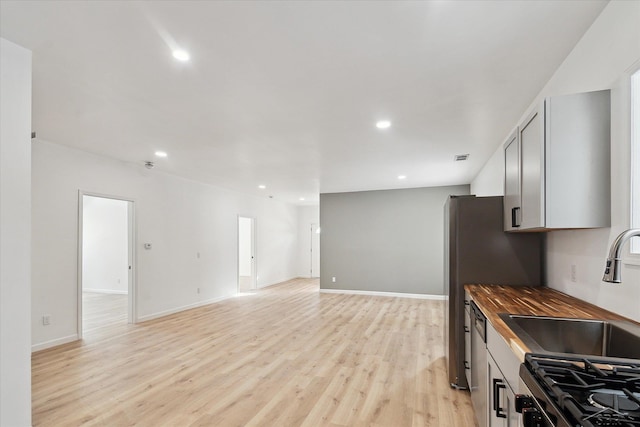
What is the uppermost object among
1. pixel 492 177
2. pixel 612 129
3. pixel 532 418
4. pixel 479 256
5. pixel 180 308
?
pixel 492 177

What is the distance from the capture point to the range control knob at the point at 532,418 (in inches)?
38.3

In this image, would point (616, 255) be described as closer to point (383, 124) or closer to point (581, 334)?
point (581, 334)

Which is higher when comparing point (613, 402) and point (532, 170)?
point (532, 170)

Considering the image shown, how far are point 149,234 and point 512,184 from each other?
5593 mm

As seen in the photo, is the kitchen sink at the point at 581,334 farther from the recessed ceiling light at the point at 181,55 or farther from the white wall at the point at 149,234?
the white wall at the point at 149,234

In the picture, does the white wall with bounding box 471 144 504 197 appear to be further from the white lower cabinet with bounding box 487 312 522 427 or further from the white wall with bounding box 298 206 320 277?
the white wall with bounding box 298 206 320 277

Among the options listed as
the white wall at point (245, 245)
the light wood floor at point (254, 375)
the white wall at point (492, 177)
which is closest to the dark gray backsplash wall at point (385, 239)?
the white wall at point (492, 177)

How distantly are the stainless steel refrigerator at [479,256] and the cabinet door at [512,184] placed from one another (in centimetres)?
18

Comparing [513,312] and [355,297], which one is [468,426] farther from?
[355,297]

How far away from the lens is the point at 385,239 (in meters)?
7.85

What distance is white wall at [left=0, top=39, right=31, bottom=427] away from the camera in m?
2.04

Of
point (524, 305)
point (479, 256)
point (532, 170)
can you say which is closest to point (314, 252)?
point (479, 256)

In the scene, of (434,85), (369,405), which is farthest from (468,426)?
(434,85)

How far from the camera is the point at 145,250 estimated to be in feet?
18.3
